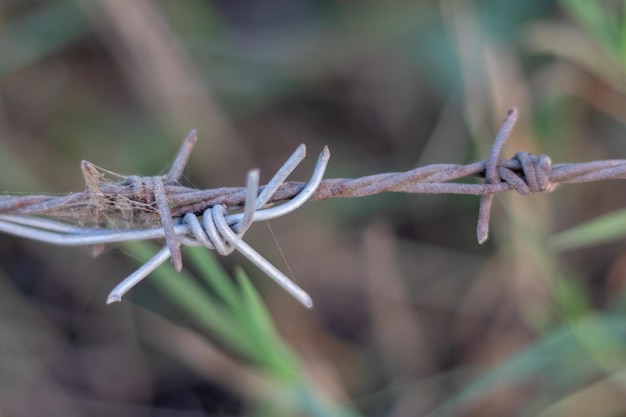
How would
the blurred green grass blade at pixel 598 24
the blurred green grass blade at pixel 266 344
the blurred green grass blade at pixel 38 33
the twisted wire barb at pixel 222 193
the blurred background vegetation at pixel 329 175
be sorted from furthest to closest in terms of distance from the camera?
1. the blurred green grass blade at pixel 38 33
2. the blurred background vegetation at pixel 329 175
3. the blurred green grass blade at pixel 598 24
4. the blurred green grass blade at pixel 266 344
5. the twisted wire barb at pixel 222 193

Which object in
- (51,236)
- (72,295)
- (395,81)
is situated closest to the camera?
(51,236)

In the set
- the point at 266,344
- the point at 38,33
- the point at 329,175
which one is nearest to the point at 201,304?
the point at 266,344

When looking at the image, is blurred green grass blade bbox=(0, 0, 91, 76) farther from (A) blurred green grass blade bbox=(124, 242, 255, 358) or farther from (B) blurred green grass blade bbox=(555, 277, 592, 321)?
(B) blurred green grass blade bbox=(555, 277, 592, 321)

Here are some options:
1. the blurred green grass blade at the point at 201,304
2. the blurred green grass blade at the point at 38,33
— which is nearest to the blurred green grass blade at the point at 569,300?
the blurred green grass blade at the point at 201,304

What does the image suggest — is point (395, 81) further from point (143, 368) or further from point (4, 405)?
point (4, 405)

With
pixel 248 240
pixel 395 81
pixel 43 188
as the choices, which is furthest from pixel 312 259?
pixel 43 188

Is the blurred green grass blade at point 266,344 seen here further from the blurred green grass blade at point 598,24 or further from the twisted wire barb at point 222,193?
the blurred green grass blade at point 598,24

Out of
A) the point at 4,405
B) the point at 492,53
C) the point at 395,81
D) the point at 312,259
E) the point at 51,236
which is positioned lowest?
the point at 51,236

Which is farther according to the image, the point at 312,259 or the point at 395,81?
the point at 395,81
